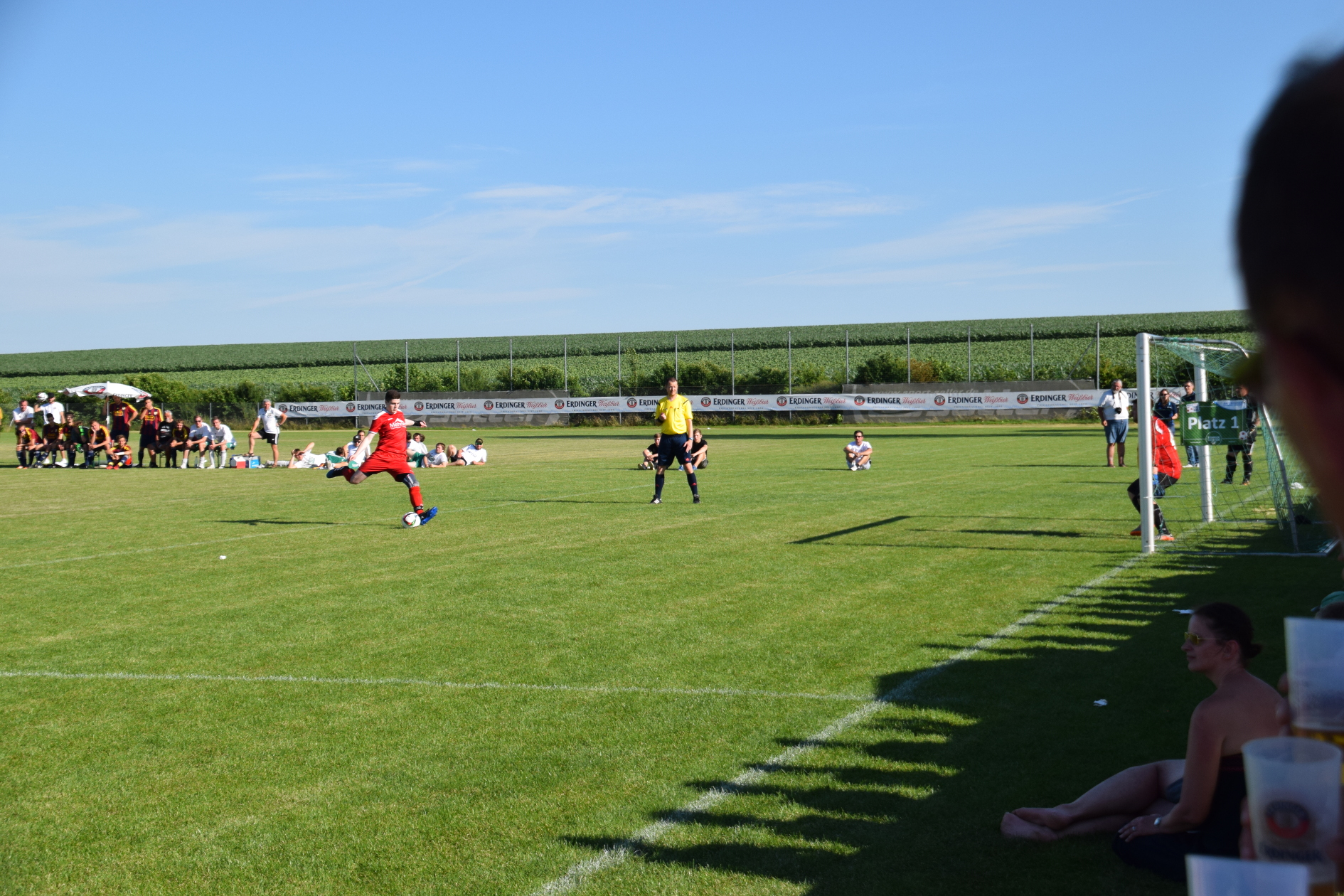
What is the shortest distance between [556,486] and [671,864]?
18840mm

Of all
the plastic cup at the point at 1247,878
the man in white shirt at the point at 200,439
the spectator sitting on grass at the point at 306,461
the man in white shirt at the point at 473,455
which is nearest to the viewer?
the plastic cup at the point at 1247,878

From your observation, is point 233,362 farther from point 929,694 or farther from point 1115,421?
point 929,694

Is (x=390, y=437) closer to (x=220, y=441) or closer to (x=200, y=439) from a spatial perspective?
(x=220, y=441)

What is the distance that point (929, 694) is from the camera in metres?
6.84

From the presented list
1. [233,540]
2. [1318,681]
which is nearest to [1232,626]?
[1318,681]

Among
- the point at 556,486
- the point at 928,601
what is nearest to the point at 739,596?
the point at 928,601

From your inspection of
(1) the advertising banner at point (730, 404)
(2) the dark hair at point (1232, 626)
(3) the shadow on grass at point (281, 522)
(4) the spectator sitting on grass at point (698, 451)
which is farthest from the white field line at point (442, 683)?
(1) the advertising banner at point (730, 404)

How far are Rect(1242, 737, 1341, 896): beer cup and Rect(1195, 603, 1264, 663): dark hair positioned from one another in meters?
3.46

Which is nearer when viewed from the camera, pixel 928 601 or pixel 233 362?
pixel 928 601

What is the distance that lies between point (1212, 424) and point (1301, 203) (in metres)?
13.4

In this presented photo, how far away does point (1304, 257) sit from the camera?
0.68 metres

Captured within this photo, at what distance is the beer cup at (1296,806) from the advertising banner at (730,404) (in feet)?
172

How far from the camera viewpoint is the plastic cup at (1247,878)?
985 millimetres

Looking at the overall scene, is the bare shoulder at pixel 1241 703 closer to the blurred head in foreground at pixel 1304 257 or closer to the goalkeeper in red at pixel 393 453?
the blurred head in foreground at pixel 1304 257
